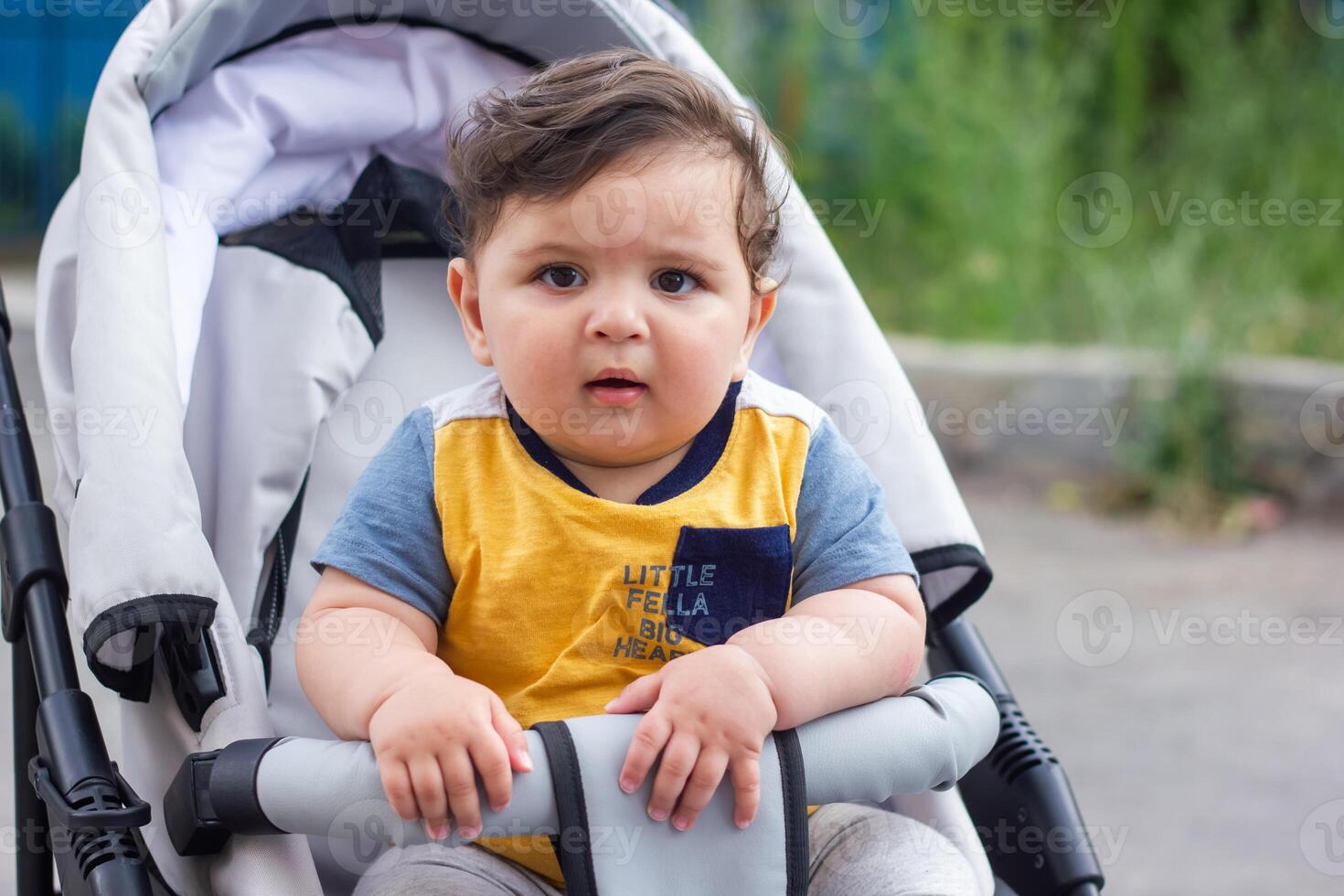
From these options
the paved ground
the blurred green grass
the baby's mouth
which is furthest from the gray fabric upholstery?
the blurred green grass

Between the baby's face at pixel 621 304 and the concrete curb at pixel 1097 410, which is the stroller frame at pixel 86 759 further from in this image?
the concrete curb at pixel 1097 410

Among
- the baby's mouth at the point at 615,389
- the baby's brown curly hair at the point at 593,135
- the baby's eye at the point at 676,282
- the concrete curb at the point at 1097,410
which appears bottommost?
the concrete curb at the point at 1097,410

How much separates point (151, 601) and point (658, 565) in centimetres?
48

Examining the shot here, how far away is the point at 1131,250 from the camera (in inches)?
212

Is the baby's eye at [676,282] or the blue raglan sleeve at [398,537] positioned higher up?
the baby's eye at [676,282]

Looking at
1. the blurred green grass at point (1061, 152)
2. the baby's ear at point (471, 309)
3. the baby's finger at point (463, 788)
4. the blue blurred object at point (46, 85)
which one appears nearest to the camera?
the baby's finger at point (463, 788)

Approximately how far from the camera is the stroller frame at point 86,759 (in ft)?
4.12

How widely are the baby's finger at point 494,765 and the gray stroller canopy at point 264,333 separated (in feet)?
0.87

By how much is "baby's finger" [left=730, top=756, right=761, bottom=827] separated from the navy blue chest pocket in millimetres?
213

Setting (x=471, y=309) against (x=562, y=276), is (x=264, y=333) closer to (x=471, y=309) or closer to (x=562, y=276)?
(x=471, y=309)

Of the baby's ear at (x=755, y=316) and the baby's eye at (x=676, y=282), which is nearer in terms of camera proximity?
the baby's eye at (x=676, y=282)

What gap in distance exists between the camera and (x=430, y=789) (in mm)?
1199

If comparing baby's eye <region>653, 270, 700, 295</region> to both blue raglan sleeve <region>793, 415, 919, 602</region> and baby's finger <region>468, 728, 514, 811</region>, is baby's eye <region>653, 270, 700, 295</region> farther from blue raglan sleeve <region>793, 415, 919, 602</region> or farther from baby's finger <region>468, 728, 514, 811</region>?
baby's finger <region>468, 728, 514, 811</region>

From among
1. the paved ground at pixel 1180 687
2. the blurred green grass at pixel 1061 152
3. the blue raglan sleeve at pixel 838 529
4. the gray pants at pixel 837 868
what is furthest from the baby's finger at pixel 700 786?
the blurred green grass at pixel 1061 152
